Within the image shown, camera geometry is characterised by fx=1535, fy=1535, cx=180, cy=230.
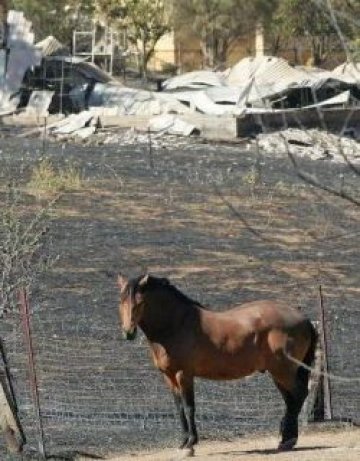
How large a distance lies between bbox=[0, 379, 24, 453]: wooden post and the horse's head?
1.52 metres

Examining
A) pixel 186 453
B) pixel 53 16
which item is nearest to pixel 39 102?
pixel 53 16

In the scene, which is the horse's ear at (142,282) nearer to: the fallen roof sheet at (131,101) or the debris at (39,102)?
the fallen roof sheet at (131,101)

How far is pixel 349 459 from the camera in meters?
11.6

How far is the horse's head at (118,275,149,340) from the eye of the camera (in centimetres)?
1187

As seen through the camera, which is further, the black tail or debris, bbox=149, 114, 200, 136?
debris, bbox=149, 114, 200, 136

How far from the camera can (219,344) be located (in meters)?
12.4

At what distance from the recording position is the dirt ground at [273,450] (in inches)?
470

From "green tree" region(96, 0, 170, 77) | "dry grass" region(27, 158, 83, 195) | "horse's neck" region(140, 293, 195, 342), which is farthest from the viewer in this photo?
"green tree" region(96, 0, 170, 77)

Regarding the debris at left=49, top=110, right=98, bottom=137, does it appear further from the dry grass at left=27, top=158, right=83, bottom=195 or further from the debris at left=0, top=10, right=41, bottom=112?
the dry grass at left=27, top=158, right=83, bottom=195

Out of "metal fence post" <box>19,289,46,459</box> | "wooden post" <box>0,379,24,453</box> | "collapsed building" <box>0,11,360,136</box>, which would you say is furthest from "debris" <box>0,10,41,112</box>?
"metal fence post" <box>19,289,46,459</box>

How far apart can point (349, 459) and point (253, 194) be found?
63.1 feet

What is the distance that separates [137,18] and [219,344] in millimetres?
51573

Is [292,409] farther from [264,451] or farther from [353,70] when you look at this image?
[353,70]

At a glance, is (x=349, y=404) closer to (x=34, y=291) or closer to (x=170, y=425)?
(x=170, y=425)
